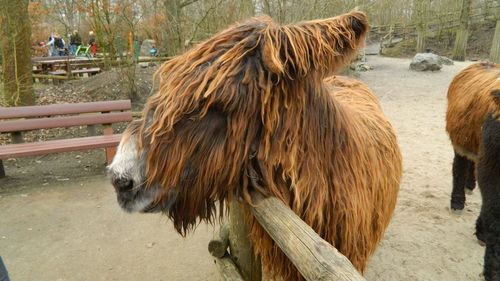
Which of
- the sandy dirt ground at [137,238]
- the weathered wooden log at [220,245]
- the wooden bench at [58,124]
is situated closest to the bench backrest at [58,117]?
the wooden bench at [58,124]

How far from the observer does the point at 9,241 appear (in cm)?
409

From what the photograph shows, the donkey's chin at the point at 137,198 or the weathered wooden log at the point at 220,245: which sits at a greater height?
the donkey's chin at the point at 137,198

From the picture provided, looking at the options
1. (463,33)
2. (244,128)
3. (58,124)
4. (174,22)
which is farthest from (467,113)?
(463,33)

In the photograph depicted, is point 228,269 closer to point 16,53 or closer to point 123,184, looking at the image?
point 123,184

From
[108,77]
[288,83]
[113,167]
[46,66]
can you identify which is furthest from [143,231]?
[46,66]

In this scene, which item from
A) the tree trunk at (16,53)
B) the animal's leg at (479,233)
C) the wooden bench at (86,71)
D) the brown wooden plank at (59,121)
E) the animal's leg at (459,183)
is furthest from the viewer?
the wooden bench at (86,71)

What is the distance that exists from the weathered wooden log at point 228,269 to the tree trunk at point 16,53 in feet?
23.1

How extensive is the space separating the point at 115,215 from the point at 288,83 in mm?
3843

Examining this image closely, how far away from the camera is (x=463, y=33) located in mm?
21609

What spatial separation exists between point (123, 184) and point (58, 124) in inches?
220

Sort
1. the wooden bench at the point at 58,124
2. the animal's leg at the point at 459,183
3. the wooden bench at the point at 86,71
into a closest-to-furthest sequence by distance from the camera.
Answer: the animal's leg at the point at 459,183, the wooden bench at the point at 58,124, the wooden bench at the point at 86,71

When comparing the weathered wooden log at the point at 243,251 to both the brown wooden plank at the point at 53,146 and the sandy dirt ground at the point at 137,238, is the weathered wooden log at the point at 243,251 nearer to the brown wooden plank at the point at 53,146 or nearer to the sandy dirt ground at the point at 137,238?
the sandy dirt ground at the point at 137,238

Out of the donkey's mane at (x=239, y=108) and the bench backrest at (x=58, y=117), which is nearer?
the donkey's mane at (x=239, y=108)

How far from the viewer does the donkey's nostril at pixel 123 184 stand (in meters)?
1.42
